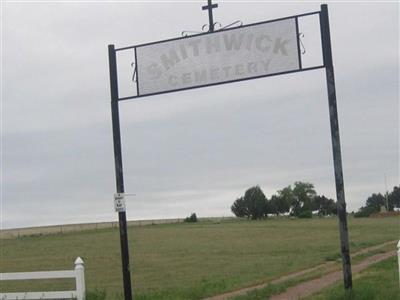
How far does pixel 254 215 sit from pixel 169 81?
137 metres

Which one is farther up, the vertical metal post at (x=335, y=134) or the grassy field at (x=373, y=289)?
the vertical metal post at (x=335, y=134)

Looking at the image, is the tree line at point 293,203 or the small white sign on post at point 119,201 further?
the tree line at point 293,203

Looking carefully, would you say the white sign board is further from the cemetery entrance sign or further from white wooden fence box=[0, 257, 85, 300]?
white wooden fence box=[0, 257, 85, 300]

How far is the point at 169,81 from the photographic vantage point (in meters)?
13.2

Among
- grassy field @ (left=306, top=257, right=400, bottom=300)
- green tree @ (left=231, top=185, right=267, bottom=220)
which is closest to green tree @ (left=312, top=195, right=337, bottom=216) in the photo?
green tree @ (left=231, top=185, right=267, bottom=220)

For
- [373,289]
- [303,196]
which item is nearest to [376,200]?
[303,196]

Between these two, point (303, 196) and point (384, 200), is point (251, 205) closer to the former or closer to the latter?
point (303, 196)

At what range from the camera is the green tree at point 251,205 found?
495 feet

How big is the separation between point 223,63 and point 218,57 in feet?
0.51

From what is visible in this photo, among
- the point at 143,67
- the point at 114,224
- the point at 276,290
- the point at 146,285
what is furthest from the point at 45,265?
the point at 114,224

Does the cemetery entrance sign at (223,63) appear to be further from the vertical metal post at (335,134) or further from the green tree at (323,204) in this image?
the green tree at (323,204)

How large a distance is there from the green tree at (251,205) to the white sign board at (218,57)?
136311mm

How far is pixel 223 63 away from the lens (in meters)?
12.8

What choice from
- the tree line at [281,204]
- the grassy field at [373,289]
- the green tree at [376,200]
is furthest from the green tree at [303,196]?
the grassy field at [373,289]
